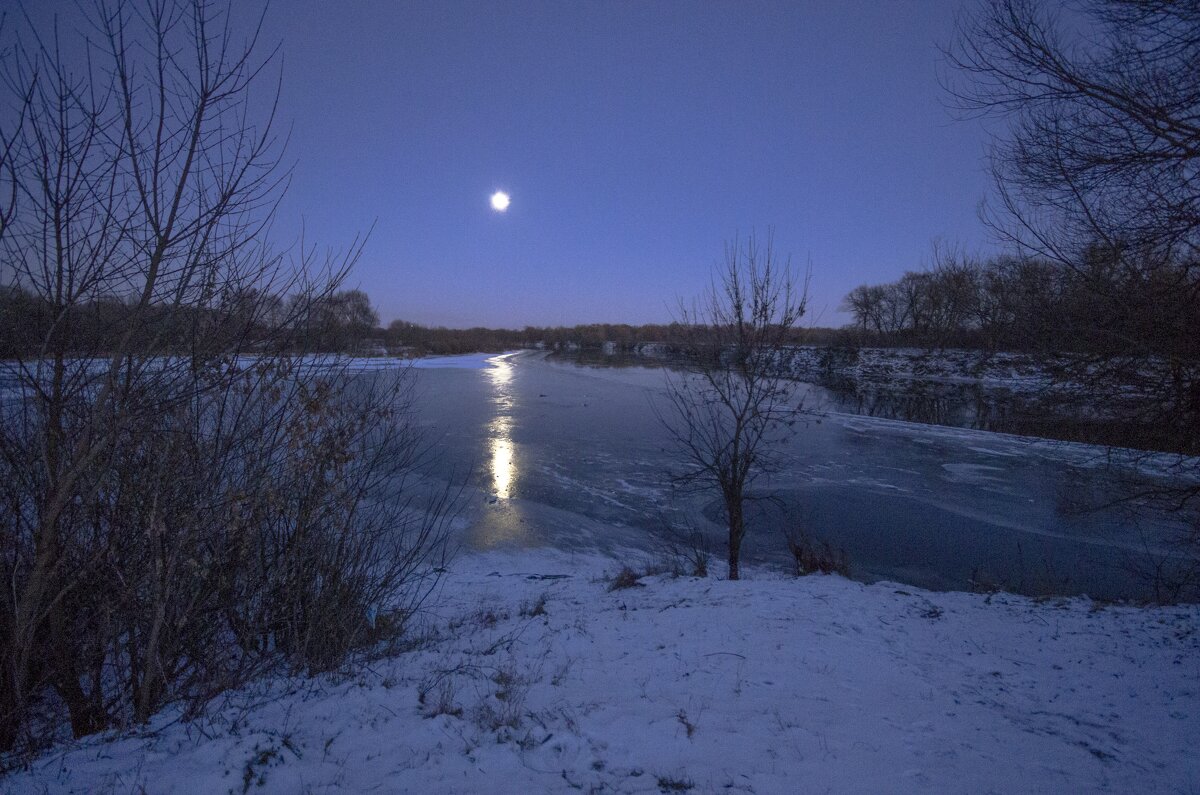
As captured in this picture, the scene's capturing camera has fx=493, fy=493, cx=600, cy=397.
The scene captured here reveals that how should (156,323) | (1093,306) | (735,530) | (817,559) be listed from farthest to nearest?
(817,559), (735,530), (1093,306), (156,323)

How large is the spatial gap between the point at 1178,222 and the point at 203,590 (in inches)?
312

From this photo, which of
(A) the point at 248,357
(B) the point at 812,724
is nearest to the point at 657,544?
(B) the point at 812,724

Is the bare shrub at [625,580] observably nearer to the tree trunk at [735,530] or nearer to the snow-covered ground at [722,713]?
the snow-covered ground at [722,713]

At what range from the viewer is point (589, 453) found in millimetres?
13711

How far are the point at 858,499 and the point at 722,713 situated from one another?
8.77 meters

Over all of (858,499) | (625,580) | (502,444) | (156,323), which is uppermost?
(156,323)

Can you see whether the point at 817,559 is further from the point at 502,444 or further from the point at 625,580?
the point at 502,444

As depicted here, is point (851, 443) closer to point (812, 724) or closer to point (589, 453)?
point (589, 453)

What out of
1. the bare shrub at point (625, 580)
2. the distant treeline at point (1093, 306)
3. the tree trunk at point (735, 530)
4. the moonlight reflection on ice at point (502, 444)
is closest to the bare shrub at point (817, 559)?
the tree trunk at point (735, 530)

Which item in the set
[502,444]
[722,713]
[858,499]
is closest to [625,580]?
[722,713]

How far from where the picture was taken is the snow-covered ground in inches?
99.1

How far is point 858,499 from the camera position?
10578mm

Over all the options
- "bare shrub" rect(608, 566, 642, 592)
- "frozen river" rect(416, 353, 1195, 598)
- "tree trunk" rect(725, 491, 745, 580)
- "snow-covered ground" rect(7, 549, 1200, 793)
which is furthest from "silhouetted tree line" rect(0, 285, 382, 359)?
"tree trunk" rect(725, 491, 745, 580)

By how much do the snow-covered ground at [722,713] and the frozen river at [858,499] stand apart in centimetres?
275
